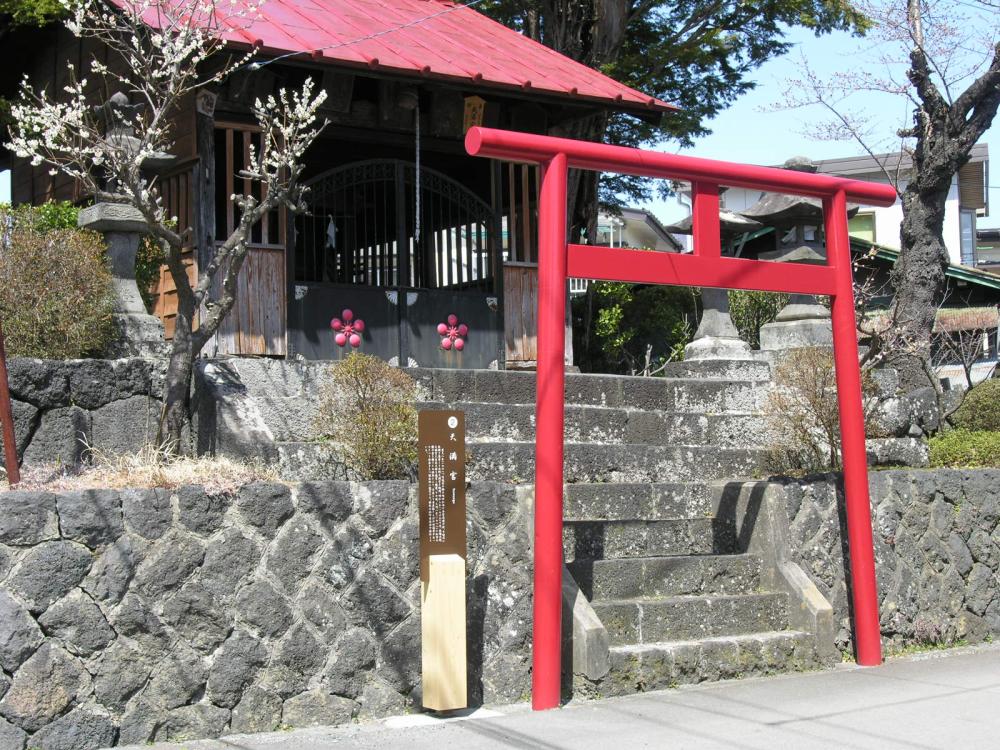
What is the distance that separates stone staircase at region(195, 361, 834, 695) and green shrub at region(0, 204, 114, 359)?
1110 mm

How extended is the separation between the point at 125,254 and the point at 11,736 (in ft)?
15.3

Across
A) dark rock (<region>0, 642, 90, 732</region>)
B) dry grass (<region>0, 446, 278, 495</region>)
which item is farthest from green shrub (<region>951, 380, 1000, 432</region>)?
dark rock (<region>0, 642, 90, 732</region>)

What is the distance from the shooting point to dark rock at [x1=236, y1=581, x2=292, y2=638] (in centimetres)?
618

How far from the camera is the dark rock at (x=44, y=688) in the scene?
548cm

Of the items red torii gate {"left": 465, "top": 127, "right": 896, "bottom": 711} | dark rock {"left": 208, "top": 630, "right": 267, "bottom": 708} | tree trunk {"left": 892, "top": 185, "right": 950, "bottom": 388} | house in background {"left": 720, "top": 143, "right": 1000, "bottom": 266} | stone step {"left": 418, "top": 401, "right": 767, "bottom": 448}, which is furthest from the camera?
house in background {"left": 720, "top": 143, "right": 1000, "bottom": 266}

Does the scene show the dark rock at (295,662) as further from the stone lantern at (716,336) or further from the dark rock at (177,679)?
the stone lantern at (716,336)

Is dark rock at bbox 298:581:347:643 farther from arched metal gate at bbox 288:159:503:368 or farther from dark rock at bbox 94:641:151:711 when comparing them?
arched metal gate at bbox 288:159:503:368

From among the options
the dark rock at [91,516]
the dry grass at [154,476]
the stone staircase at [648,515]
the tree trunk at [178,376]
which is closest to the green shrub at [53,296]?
the tree trunk at [178,376]

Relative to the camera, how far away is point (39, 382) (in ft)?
25.1

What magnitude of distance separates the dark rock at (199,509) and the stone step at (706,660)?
2570mm

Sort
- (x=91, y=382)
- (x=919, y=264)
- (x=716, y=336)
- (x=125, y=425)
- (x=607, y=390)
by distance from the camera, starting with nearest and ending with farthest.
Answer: (x=91, y=382)
(x=125, y=425)
(x=607, y=390)
(x=716, y=336)
(x=919, y=264)

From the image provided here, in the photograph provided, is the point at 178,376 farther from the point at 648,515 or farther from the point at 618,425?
the point at 618,425

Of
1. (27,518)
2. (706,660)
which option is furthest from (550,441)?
(27,518)

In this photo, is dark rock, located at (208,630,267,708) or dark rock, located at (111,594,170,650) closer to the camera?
dark rock, located at (111,594,170,650)
